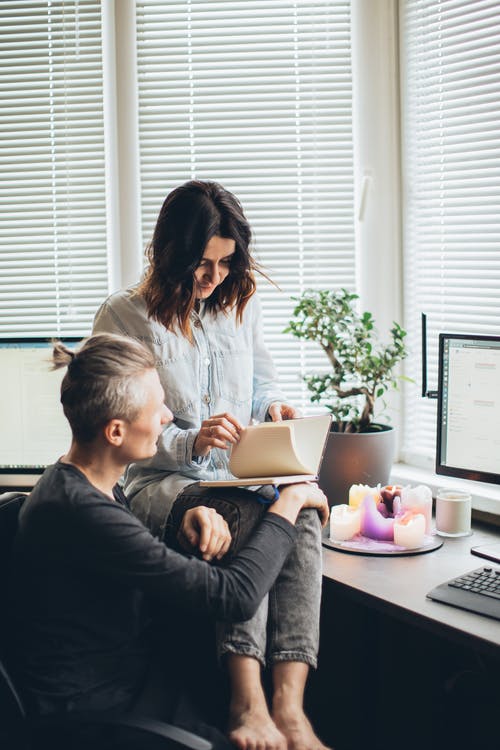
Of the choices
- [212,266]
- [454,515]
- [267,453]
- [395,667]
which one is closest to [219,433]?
[267,453]

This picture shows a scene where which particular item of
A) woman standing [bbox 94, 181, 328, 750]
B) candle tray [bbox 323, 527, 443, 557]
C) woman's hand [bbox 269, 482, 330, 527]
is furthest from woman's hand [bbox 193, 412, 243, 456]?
candle tray [bbox 323, 527, 443, 557]

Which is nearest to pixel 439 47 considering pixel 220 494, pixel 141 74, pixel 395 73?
pixel 395 73

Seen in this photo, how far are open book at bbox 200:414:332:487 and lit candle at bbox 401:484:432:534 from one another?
36 centimetres

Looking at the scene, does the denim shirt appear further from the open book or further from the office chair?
the office chair

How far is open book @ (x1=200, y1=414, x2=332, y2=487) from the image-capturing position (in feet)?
5.70

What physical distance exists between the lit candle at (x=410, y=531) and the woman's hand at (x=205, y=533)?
19.0 inches

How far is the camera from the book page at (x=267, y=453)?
5.70 feet

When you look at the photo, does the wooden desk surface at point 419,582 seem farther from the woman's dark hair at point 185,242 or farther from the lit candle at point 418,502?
the woman's dark hair at point 185,242

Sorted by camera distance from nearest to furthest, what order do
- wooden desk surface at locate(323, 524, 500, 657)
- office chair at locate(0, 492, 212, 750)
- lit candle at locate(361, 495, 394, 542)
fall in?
1. office chair at locate(0, 492, 212, 750)
2. wooden desk surface at locate(323, 524, 500, 657)
3. lit candle at locate(361, 495, 394, 542)

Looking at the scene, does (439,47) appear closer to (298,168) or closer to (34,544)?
(298,168)

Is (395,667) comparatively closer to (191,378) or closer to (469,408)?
(469,408)

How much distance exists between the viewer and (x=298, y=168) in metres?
2.56

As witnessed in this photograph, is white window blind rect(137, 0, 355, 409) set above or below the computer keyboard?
above

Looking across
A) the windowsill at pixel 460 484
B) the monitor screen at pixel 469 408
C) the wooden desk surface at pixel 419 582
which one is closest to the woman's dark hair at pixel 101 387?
the wooden desk surface at pixel 419 582
